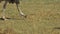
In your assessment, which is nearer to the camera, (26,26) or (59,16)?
(26,26)

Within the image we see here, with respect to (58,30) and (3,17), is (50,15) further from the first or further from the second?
(58,30)

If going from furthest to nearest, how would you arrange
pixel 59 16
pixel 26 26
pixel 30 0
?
pixel 30 0
pixel 59 16
pixel 26 26

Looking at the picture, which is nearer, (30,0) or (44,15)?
(44,15)

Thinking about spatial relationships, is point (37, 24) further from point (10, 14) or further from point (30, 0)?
point (30, 0)

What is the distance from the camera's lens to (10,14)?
15.0 metres

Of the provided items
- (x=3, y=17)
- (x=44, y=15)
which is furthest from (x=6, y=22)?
(x=44, y=15)

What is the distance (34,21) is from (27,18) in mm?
941

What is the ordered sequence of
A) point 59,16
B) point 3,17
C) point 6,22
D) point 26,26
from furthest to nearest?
point 59,16 < point 3,17 < point 6,22 < point 26,26

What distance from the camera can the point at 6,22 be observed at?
496 inches

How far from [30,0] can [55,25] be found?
463 inches

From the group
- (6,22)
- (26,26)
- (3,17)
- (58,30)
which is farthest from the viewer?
(3,17)

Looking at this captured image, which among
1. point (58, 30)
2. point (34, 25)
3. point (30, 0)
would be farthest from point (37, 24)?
point (30, 0)

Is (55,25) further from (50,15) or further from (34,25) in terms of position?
(50,15)

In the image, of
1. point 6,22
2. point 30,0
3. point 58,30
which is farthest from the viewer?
point 30,0
